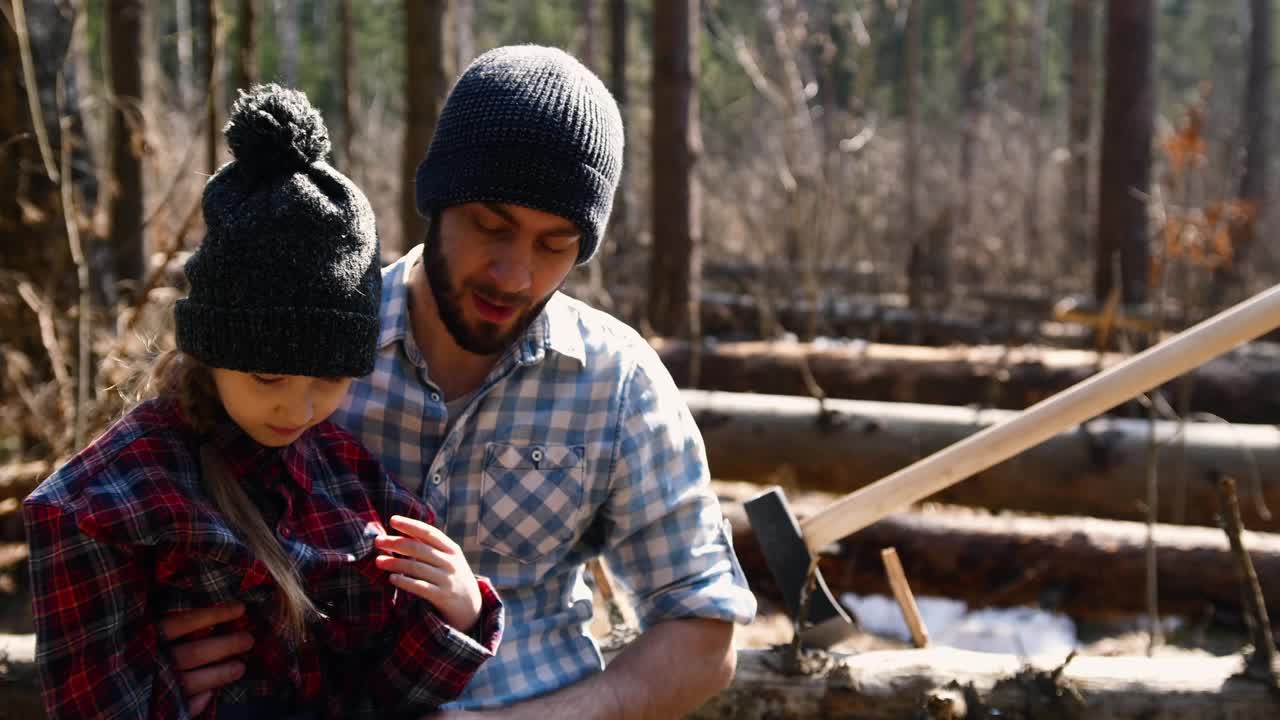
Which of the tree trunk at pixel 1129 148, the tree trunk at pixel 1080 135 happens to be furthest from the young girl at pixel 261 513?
the tree trunk at pixel 1080 135

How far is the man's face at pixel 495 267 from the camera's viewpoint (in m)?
2.00

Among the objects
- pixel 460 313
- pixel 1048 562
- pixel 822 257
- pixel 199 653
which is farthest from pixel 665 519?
pixel 822 257

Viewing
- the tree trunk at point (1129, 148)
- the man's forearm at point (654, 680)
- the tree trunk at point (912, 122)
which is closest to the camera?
the man's forearm at point (654, 680)

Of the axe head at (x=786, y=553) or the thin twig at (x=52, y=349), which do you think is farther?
the thin twig at (x=52, y=349)

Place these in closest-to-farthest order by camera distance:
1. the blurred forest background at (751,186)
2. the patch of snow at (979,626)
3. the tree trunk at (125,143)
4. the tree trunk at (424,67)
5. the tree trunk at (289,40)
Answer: the patch of snow at (979,626), the blurred forest background at (751,186), the tree trunk at (424,67), the tree trunk at (125,143), the tree trunk at (289,40)

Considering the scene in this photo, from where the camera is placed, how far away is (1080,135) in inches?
542

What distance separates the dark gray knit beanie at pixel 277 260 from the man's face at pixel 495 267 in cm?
32

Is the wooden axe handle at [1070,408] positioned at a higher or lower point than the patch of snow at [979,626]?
higher

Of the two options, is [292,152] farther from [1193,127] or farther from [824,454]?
[1193,127]

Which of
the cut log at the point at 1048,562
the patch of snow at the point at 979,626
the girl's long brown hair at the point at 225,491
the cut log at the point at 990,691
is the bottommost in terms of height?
the patch of snow at the point at 979,626

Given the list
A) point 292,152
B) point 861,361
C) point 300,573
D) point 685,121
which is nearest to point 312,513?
point 300,573

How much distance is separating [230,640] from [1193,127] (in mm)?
9927

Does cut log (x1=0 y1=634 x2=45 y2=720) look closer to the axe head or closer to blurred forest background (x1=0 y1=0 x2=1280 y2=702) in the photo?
blurred forest background (x1=0 y1=0 x2=1280 y2=702)

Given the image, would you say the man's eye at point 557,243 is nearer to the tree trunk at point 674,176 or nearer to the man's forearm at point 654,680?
the man's forearm at point 654,680
